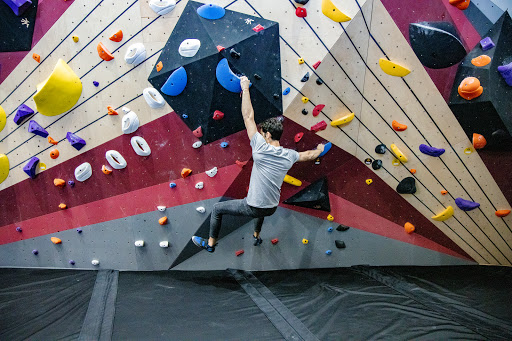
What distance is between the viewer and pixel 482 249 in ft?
9.87

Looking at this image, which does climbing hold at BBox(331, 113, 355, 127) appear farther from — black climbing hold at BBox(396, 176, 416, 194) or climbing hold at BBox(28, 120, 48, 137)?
climbing hold at BBox(28, 120, 48, 137)

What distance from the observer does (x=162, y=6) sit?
2438mm

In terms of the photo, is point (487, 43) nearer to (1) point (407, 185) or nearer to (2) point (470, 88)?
(2) point (470, 88)

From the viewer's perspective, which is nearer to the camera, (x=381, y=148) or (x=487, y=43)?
(x=487, y=43)

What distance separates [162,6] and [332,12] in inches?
48.7

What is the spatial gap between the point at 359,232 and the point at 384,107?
3.52 feet

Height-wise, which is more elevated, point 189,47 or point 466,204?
point 189,47

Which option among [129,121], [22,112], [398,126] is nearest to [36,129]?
[22,112]

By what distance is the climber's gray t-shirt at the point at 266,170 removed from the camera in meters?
2.23

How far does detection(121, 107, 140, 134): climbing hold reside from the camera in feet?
8.43

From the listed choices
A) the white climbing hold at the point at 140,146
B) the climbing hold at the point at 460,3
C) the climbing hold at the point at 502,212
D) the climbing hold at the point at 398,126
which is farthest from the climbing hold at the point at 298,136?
the climbing hold at the point at 502,212

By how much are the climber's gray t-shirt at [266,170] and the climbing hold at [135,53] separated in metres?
1.08

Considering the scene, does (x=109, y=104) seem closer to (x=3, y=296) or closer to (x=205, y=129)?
(x=205, y=129)

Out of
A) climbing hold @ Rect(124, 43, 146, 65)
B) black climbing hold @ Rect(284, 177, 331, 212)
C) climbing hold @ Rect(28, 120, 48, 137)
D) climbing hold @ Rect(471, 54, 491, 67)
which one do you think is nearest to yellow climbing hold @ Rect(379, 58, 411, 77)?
climbing hold @ Rect(471, 54, 491, 67)
